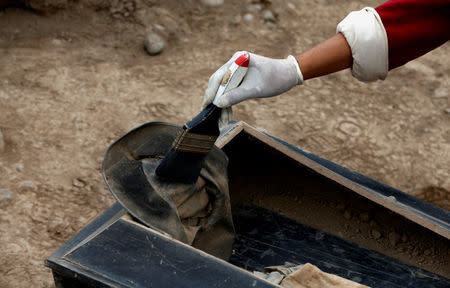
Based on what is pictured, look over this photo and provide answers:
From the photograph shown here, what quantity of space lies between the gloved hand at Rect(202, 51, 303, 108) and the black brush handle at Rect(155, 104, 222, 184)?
5 centimetres

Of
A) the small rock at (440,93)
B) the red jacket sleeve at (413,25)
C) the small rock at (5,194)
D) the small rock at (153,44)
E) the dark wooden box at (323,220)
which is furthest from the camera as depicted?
the small rock at (440,93)

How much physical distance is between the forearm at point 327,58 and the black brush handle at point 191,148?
0.34 meters

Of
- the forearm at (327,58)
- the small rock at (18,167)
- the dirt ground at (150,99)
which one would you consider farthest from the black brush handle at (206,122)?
the small rock at (18,167)

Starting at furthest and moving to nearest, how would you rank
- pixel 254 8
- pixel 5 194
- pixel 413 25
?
pixel 254 8 → pixel 5 194 → pixel 413 25

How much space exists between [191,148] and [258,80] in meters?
0.32

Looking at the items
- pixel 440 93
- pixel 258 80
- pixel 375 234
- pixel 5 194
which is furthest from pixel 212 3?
pixel 258 80

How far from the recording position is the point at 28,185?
3221mm

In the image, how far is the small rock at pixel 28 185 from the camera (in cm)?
320

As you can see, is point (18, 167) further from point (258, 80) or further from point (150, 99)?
point (258, 80)

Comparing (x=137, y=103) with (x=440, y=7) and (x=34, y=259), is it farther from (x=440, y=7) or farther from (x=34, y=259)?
(x=440, y=7)

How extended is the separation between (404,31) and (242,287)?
38.3 inches

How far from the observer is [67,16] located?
4406mm

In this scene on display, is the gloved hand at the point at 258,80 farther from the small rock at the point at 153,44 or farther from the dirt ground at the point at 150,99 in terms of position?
the small rock at the point at 153,44

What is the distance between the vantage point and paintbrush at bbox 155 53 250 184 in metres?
2.01
